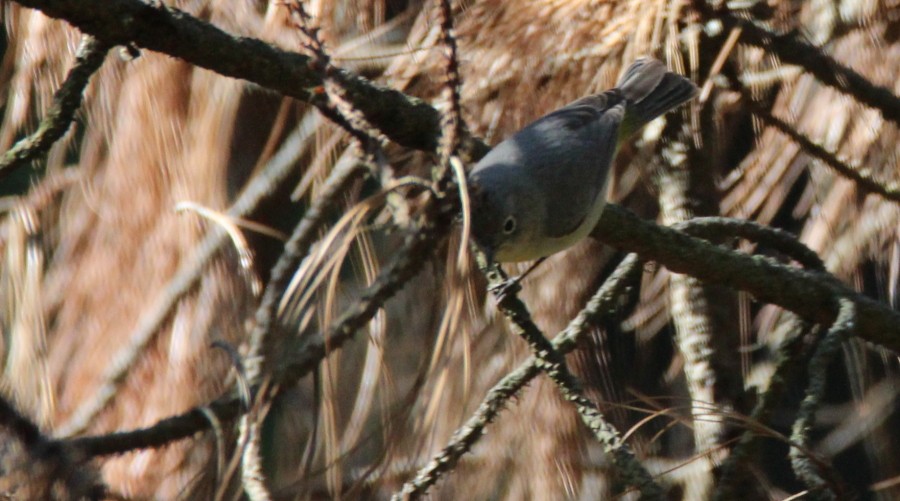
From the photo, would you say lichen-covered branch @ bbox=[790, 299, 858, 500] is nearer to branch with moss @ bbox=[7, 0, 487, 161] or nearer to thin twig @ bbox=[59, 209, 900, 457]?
thin twig @ bbox=[59, 209, 900, 457]

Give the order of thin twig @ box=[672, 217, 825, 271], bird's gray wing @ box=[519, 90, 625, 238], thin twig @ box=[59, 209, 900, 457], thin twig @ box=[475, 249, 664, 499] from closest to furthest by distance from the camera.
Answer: thin twig @ box=[475, 249, 664, 499], thin twig @ box=[59, 209, 900, 457], thin twig @ box=[672, 217, 825, 271], bird's gray wing @ box=[519, 90, 625, 238]

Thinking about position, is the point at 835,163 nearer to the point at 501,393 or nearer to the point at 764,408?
the point at 764,408

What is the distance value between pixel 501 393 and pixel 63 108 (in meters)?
0.72

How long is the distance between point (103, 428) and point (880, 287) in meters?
1.76

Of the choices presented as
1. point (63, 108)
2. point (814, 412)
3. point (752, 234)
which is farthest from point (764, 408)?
point (63, 108)

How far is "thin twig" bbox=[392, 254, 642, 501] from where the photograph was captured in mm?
1378

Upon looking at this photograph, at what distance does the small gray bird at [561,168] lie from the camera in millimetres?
1896

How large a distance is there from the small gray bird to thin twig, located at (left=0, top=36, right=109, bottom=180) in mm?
592

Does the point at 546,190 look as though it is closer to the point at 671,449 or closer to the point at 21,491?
the point at 671,449

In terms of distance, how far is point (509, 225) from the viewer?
1.93 meters

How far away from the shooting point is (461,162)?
114cm

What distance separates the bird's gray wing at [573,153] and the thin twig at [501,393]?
0.23 metres

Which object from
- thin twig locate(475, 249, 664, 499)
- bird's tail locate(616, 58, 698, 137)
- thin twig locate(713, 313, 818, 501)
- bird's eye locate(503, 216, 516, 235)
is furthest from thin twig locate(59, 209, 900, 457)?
bird's tail locate(616, 58, 698, 137)

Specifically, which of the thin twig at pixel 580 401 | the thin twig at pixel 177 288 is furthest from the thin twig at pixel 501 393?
the thin twig at pixel 177 288
